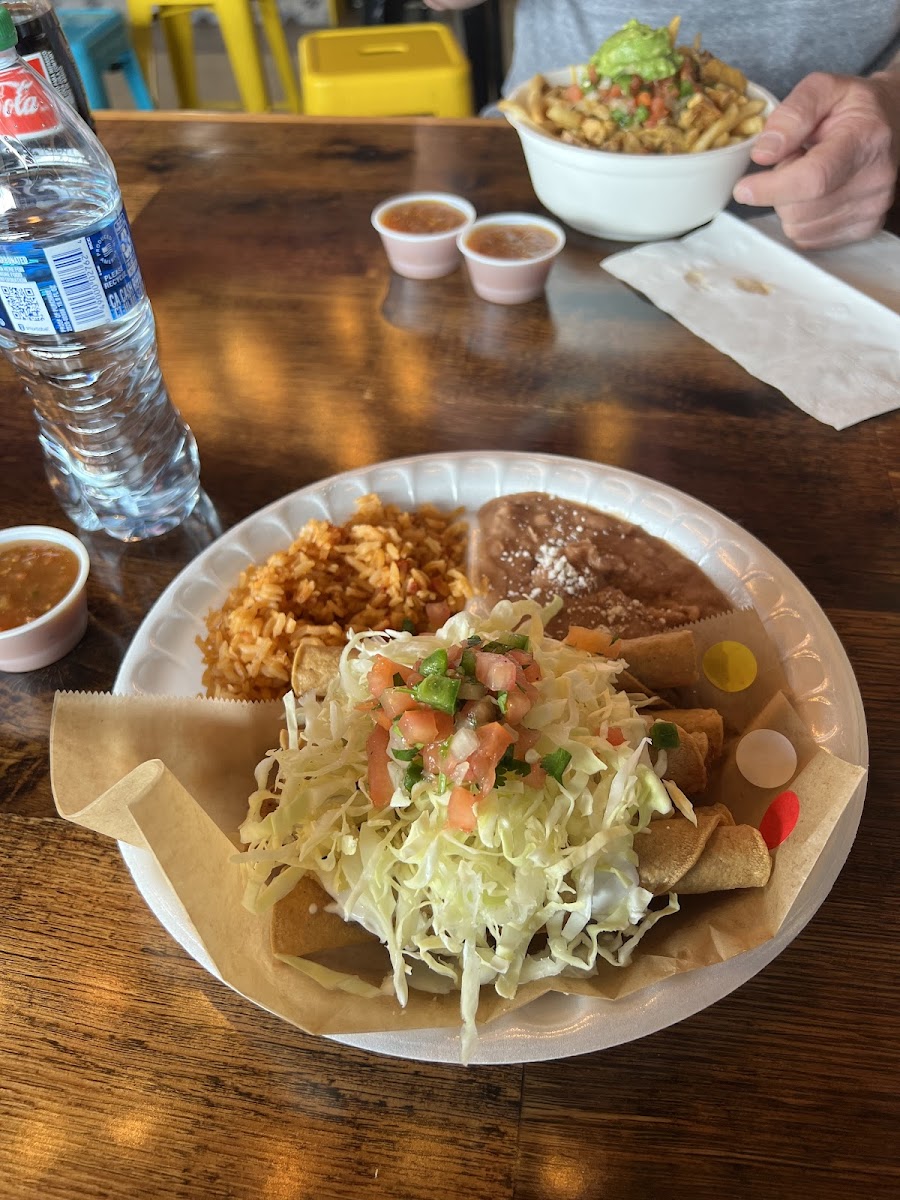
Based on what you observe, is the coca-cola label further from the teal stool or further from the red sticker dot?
the teal stool

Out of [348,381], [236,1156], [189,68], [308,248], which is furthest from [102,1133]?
[189,68]

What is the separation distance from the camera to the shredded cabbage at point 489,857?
0.97m

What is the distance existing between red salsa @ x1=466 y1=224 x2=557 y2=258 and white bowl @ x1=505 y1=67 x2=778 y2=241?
134 mm

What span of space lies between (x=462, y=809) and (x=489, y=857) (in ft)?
0.24

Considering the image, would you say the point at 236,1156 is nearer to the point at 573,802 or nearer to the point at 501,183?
the point at 573,802

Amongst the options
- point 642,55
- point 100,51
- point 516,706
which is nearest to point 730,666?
point 516,706

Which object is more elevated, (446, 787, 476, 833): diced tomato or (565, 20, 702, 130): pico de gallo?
(565, 20, 702, 130): pico de gallo

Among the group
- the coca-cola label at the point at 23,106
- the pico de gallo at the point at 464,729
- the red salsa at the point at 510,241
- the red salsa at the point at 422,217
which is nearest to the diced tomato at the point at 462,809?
the pico de gallo at the point at 464,729

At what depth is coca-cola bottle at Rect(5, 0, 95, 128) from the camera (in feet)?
5.31

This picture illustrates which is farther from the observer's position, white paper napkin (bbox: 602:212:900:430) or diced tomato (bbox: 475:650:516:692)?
white paper napkin (bbox: 602:212:900:430)

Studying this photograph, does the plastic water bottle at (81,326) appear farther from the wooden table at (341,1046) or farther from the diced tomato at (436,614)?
the diced tomato at (436,614)

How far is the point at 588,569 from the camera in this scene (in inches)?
56.0

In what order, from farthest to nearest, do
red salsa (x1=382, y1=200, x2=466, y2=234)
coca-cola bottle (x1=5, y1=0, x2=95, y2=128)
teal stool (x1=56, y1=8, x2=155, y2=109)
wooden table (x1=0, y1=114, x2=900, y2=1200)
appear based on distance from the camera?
teal stool (x1=56, y1=8, x2=155, y2=109), red salsa (x1=382, y1=200, x2=466, y2=234), coca-cola bottle (x1=5, y1=0, x2=95, y2=128), wooden table (x1=0, y1=114, x2=900, y2=1200)

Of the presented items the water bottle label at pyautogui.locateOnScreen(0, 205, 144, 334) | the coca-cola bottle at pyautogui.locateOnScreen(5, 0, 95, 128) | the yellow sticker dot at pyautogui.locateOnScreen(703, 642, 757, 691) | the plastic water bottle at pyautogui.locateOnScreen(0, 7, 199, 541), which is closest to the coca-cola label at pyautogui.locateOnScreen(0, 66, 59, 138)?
the plastic water bottle at pyautogui.locateOnScreen(0, 7, 199, 541)
